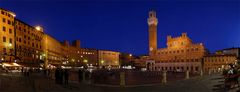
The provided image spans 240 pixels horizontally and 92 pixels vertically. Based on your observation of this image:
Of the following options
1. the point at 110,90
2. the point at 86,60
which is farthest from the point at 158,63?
the point at 110,90

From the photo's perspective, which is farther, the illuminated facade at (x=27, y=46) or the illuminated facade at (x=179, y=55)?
the illuminated facade at (x=179, y=55)

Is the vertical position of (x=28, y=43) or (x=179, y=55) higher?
(x=28, y=43)

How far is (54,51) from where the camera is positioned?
11131 centimetres

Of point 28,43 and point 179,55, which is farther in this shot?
point 179,55

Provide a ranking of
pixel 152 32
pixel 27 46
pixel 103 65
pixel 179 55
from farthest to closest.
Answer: pixel 103 65
pixel 152 32
pixel 179 55
pixel 27 46

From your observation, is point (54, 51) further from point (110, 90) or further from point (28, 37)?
point (110, 90)

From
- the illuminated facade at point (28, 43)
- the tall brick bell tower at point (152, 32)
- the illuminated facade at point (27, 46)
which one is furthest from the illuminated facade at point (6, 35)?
the tall brick bell tower at point (152, 32)

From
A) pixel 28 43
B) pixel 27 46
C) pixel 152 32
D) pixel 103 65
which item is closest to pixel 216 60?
pixel 152 32

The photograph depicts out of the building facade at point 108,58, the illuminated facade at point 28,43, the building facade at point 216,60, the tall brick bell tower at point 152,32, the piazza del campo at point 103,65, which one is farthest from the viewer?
the building facade at point 108,58

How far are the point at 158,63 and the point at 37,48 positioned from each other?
6179 centimetres

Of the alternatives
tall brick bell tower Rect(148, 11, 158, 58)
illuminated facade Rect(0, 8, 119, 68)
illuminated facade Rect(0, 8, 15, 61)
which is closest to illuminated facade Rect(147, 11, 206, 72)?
tall brick bell tower Rect(148, 11, 158, 58)

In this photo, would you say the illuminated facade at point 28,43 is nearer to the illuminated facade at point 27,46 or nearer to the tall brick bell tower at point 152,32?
the illuminated facade at point 27,46

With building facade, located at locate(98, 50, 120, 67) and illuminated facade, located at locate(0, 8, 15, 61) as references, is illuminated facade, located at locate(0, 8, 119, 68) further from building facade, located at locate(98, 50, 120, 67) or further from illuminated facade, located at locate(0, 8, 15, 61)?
building facade, located at locate(98, 50, 120, 67)

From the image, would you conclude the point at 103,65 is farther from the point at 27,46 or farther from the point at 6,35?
the point at 6,35
